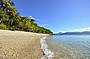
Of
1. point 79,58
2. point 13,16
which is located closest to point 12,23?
point 13,16

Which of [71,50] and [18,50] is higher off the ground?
[18,50]

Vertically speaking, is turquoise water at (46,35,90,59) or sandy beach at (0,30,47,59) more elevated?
sandy beach at (0,30,47,59)

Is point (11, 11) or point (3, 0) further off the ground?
point (3, 0)

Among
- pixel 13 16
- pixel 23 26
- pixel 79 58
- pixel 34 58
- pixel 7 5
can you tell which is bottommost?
pixel 79 58

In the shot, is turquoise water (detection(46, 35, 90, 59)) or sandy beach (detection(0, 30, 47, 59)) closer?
sandy beach (detection(0, 30, 47, 59))

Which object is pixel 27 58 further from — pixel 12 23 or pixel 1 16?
pixel 12 23

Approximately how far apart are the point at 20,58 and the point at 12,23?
122 feet

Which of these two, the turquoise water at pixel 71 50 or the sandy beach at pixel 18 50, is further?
the turquoise water at pixel 71 50

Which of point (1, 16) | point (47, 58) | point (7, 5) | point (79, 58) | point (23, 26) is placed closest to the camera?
point (47, 58)

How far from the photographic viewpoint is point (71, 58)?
10.6 feet

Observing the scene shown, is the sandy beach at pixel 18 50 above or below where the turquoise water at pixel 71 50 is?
above

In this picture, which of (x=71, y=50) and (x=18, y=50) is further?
(x=71, y=50)

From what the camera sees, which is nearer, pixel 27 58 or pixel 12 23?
pixel 27 58

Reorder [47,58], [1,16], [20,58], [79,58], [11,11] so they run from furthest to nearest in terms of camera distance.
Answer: [11,11]
[1,16]
[79,58]
[47,58]
[20,58]
